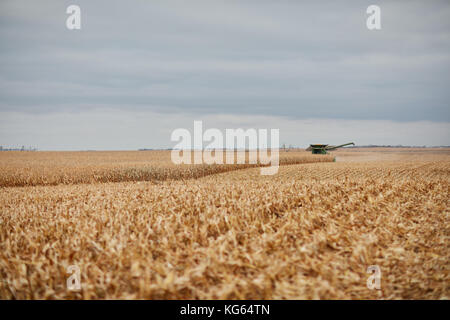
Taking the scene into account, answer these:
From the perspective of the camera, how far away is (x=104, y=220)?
5703mm

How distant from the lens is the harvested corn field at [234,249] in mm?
3635

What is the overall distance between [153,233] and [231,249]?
1423 mm

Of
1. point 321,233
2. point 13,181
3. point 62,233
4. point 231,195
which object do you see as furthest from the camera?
point 13,181

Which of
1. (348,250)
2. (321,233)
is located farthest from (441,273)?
(321,233)

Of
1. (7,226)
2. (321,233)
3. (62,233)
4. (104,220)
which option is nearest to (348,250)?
(321,233)

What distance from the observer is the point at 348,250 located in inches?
176

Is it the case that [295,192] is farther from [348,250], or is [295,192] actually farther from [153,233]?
[153,233]

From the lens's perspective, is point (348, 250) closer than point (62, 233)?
Yes

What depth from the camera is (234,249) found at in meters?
4.35

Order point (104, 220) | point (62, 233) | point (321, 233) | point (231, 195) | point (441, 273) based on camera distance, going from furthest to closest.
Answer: point (231, 195) → point (104, 220) → point (62, 233) → point (321, 233) → point (441, 273)

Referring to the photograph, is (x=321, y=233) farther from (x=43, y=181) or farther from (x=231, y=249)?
(x=43, y=181)

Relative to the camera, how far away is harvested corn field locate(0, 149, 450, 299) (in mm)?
3635
